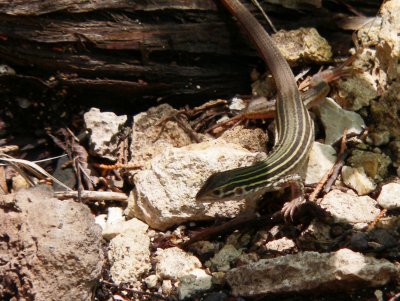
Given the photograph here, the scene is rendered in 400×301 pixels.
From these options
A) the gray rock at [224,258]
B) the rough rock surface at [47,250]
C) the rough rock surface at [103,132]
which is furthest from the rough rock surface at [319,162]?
the rough rock surface at [47,250]

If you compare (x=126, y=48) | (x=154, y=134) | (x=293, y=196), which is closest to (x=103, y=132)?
(x=154, y=134)

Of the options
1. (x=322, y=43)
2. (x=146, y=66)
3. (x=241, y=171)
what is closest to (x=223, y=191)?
(x=241, y=171)

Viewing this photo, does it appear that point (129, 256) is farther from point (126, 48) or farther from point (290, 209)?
point (126, 48)

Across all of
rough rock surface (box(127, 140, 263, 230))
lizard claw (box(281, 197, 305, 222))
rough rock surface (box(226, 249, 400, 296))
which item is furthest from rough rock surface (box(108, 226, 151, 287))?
lizard claw (box(281, 197, 305, 222))

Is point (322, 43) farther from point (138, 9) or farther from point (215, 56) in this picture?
point (138, 9)

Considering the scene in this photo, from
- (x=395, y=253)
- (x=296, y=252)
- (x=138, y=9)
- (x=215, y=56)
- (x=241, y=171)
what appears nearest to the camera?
(x=395, y=253)

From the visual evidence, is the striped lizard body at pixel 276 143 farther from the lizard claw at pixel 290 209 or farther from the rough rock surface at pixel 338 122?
the rough rock surface at pixel 338 122
